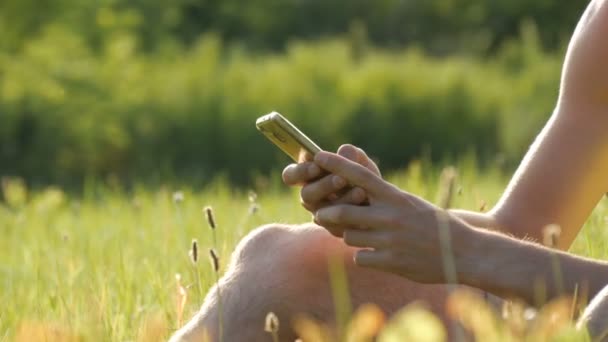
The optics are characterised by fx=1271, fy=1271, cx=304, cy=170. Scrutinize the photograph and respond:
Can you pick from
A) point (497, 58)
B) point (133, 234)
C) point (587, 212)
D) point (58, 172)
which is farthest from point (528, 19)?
point (587, 212)

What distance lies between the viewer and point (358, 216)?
1.95 meters

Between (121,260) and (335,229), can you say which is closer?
(335,229)

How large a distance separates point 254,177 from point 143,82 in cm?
193

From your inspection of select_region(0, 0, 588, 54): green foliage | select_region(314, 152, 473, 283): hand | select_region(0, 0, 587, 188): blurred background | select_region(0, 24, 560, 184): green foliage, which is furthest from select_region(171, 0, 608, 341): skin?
select_region(0, 0, 588, 54): green foliage

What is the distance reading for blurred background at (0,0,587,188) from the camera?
457 inches

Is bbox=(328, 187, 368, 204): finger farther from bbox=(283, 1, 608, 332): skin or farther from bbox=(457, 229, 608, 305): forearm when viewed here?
bbox=(457, 229, 608, 305): forearm

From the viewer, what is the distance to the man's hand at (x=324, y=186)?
2020 millimetres

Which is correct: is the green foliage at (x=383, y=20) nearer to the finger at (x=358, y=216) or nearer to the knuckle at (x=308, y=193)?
the knuckle at (x=308, y=193)

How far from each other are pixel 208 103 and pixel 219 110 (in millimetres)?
144

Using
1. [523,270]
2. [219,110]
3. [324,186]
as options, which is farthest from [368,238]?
[219,110]

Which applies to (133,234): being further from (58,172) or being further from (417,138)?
(417,138)

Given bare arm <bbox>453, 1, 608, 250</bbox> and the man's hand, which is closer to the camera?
the man's hand

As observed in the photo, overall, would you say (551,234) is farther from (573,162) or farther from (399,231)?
(573,162)

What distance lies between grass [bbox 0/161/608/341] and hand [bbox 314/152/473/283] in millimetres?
319
